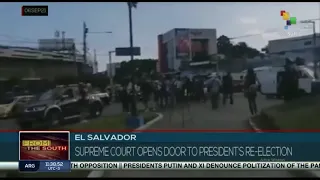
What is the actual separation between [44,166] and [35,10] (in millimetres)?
1554

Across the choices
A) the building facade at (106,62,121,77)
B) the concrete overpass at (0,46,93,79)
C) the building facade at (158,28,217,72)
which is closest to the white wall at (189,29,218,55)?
the building facade at (158,28,217,72)

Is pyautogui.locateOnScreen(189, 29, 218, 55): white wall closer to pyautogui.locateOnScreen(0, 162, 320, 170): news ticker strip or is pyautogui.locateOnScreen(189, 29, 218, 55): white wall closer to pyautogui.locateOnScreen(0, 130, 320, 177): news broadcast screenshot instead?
pyautogui.locateOnScreen(0, 130, 320, 177): news broadcast screenshot

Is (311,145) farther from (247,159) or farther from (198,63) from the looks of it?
(198,63)

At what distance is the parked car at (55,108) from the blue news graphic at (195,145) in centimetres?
20

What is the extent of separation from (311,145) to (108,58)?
2176 mm

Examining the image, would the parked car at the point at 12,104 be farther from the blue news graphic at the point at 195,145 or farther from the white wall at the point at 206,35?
the white wall at the point at 206,35

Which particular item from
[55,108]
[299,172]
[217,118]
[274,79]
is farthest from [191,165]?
[55,108]

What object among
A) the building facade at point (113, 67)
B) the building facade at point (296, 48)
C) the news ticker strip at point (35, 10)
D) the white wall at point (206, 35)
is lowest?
the building facade at point (113, 67)

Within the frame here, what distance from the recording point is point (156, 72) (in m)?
4.41

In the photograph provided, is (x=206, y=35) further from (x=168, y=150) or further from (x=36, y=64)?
(x=36, y=64)

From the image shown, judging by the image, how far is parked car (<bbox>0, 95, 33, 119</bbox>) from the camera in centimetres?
428

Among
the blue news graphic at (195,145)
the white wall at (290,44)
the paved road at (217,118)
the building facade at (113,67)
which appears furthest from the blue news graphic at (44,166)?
the white wall at (290,44)

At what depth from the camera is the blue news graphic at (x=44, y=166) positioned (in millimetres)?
4375

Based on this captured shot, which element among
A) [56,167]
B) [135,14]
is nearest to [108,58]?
[135,14]
